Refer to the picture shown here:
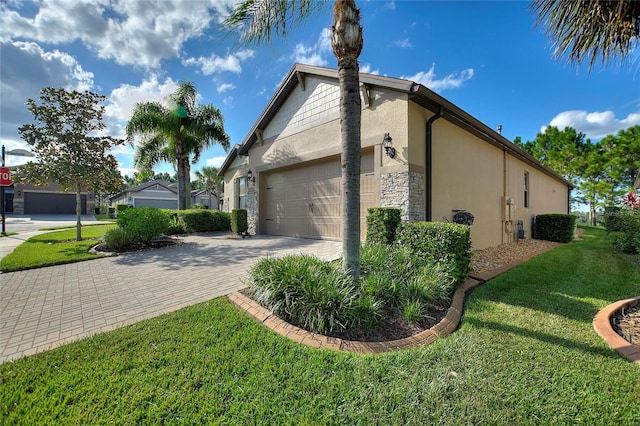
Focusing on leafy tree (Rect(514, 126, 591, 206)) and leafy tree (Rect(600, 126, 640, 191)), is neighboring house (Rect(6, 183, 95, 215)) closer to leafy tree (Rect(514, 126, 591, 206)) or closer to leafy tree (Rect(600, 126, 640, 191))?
leafy tree (Rect(514, 126, 591, 206))

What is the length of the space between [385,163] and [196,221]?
10.4m

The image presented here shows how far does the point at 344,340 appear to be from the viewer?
305cm

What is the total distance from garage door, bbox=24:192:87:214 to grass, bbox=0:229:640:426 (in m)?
45.0

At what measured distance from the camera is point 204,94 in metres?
15.1

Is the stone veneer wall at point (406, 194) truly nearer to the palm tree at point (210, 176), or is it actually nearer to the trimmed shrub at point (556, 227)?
the trimmed shrub at point (556, 227)

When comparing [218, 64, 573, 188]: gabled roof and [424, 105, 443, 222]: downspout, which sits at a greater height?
[218, 64, 573, 188]: gabled roof

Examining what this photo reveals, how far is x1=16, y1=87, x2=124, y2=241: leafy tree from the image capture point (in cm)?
891

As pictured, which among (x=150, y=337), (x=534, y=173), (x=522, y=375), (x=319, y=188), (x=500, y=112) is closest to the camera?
(x=522, y=375)

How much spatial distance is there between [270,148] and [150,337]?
9.10m

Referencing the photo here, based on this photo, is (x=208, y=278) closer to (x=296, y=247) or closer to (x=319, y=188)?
(x=296, y=247)

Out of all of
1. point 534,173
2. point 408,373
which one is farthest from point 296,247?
point 534,173

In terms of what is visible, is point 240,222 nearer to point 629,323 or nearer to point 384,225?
point 384,225

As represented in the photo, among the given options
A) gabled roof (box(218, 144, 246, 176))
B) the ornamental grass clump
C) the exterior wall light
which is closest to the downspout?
the exterior wall light

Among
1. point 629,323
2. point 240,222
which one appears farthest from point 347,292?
point 240,222
